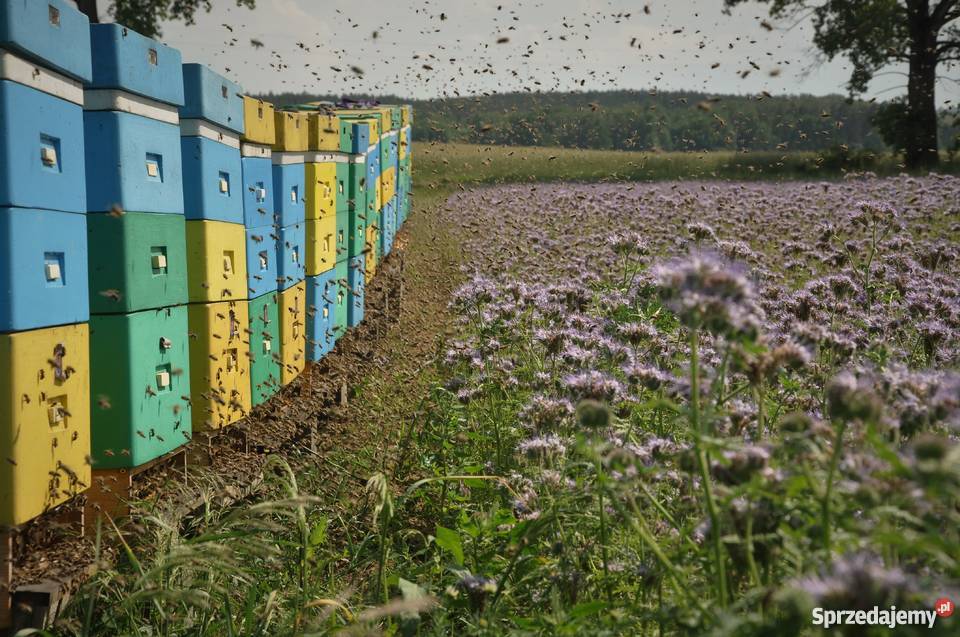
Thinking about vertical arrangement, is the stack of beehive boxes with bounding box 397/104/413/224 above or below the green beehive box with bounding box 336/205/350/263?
above

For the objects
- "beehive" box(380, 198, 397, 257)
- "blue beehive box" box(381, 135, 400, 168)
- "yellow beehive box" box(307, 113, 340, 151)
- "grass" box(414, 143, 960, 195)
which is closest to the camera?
"yellow beehive box" box(307, 113, 340, 151)

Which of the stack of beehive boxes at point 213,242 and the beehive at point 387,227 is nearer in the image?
Result: the stack of beehive boxes at point 213,242

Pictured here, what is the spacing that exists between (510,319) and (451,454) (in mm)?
1472

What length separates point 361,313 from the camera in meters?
9.62

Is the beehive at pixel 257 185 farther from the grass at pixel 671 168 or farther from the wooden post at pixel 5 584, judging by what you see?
the grass at pixel 671 168

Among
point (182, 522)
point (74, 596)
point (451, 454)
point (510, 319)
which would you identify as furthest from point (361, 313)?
point (74, 596)

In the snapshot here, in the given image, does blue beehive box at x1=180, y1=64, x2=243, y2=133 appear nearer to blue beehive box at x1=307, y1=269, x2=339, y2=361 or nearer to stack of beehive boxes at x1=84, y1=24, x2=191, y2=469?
stack of beehive boxes at x1=84, y1=24, x2=191, y2=469

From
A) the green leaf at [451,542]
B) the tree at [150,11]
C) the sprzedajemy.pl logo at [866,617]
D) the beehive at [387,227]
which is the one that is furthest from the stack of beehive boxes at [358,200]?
the tree at [150,11]

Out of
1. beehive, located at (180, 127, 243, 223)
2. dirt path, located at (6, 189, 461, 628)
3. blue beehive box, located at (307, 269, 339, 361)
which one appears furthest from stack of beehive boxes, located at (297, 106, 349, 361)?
beehive, located at (180, 127, 243, 223)

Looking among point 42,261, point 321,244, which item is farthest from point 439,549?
point 321,244

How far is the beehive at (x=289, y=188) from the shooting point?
648 cm

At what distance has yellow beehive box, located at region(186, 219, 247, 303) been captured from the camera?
4984mm

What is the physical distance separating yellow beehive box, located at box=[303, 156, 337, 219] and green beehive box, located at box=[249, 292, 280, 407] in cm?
123

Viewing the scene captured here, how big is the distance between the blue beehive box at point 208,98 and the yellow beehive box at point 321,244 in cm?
191
